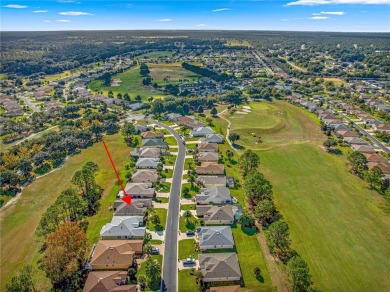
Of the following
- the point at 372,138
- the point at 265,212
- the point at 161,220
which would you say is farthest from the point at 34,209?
the point at 372,138

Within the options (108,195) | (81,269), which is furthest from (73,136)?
(81,269)

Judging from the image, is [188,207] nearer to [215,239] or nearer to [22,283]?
[215,239]

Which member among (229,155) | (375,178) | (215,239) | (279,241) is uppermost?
(375,178)

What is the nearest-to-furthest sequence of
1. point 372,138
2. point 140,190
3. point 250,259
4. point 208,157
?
point 250,259
point 140,190
point 208,157
point 372,138

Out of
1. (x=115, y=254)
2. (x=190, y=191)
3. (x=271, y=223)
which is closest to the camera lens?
(x=115, y=254)

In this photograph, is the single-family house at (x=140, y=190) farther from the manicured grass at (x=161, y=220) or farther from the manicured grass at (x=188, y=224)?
the manicured grass at (x=188, y=224)

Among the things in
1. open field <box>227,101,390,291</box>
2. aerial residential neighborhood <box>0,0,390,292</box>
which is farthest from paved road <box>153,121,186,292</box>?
open field <box>227,101,390,291</box>
